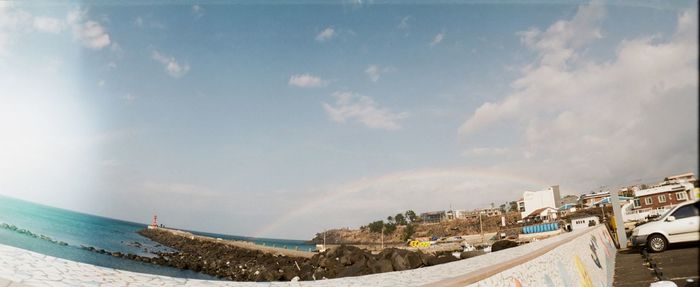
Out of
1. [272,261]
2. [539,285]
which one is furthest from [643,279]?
[272,261]

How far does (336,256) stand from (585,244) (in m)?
22.2

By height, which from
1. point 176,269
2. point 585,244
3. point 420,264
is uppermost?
point 585,244

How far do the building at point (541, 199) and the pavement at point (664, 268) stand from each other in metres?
81.5

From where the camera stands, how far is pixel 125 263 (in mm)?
48875

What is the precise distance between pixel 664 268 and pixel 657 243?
11.0 ft

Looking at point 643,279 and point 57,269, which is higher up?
point 57,269

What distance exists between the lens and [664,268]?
34.2 ft

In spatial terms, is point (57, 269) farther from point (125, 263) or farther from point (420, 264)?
point (125, 263)

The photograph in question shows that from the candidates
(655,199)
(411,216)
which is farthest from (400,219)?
(655,199)

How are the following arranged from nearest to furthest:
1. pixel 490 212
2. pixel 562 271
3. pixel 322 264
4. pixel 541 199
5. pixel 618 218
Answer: pixel 562 271 < pixel 618 218 < pixel 322 264 < pixel 541 199 < pixel 490 212

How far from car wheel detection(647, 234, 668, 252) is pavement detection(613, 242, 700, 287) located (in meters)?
0.20

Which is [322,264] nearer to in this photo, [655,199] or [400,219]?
[655,199]

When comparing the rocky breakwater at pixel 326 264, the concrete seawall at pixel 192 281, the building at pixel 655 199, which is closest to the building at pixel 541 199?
the building at pixel 655 199

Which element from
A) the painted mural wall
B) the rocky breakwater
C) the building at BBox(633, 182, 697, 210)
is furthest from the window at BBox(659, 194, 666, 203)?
the painted mural wall
